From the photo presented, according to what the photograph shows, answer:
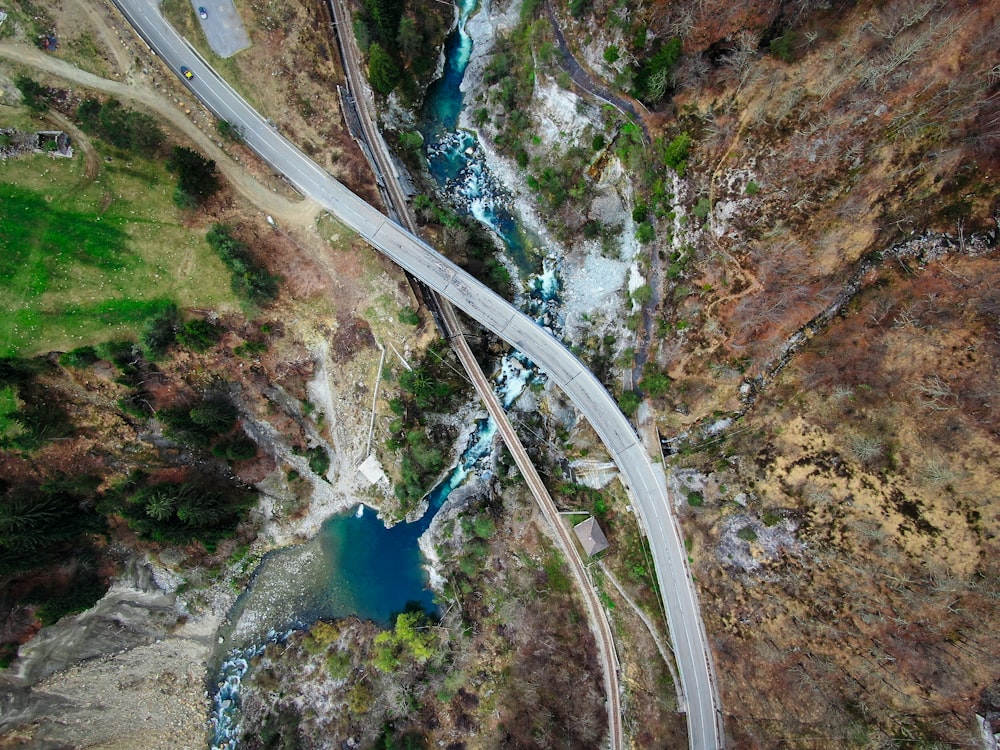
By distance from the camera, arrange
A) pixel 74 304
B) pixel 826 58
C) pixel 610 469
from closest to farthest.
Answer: pixel 826 58, pixel 74 304, pixel 610 469

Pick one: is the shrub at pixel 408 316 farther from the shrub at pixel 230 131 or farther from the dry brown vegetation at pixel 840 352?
the dry brown vegetation at pixel 840 352

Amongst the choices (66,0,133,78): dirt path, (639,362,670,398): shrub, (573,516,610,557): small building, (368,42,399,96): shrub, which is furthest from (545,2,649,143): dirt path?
(66,0,133,78): dirt path

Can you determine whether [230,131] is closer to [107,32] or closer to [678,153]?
[107,32]


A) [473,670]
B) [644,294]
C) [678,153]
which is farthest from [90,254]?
[473,670]

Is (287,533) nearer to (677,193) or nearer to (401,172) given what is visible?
(401,172)

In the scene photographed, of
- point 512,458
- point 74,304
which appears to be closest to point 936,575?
point 512,458

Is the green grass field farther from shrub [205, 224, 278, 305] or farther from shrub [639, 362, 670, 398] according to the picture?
shrub [639, 362, 670, 398]

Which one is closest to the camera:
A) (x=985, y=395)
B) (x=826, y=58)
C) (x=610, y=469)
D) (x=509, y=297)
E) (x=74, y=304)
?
(x=985, y=395)
